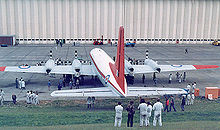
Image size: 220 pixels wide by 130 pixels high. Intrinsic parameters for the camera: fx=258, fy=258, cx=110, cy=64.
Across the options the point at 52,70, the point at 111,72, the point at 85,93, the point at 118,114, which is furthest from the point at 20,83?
the point at 118,114

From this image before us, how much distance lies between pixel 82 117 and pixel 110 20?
68635 mm

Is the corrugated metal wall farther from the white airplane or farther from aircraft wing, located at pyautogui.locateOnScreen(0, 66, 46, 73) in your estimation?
aircraft wing, located at pyautogui.locateOnScreen(0, 66, 46, 73)

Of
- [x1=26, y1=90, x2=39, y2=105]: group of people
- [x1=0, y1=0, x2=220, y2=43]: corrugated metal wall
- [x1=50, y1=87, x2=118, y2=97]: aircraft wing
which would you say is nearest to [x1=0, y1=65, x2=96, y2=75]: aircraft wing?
[x1=26, y1=90, x2=39, y2=105]: group of people

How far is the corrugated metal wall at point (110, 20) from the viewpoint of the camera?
264 ft

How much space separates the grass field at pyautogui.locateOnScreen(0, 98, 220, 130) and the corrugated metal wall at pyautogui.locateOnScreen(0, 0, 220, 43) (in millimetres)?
61561

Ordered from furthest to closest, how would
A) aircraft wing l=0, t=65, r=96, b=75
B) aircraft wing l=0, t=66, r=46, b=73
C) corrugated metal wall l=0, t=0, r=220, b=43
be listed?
corrugated metal wall l=0, t=0, r=220, b=43, aircraft wing l=0, t=66, r=46, b=73, aircraft wing l=0, t=65, r=96, b=75

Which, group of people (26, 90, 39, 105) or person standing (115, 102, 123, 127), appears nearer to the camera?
person standing (115, 102, 123, 127)

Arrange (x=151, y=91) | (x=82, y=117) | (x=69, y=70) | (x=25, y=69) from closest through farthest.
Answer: (x=82, y=117) < (x=151, y=91) < (x=69, y=70) < (x=25, y=69)

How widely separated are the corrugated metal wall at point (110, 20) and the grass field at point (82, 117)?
2424 inches

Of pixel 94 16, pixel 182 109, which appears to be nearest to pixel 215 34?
pixel 94 16

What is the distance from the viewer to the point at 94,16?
274ft

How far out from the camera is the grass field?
52.3ft

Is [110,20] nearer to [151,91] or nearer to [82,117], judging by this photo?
[151,91]

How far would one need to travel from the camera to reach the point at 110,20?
84.4 m
